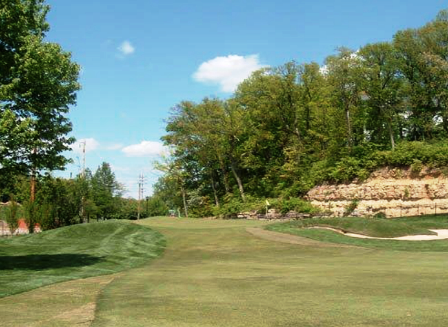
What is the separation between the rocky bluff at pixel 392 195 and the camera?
1660 inches

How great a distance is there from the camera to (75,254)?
2264cm

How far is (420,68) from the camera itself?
5034cm

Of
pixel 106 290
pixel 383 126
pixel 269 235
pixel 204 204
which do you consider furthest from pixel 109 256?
pixel 204 204

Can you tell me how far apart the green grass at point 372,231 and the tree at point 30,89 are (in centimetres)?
1703

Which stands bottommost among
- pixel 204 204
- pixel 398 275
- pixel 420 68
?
pixel 398 275

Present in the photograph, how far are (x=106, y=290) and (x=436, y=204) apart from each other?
36.9m

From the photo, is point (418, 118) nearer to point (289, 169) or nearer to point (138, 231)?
point (289, 169)

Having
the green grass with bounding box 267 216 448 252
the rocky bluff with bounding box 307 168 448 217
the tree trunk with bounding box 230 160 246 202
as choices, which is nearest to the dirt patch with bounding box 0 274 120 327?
the green grass with bounding box 267 216 448 252

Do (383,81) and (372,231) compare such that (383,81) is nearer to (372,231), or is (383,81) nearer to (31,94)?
(372,231)

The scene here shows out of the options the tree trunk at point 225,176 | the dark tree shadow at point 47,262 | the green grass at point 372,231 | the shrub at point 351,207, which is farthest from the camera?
the tree trunk at point 225,176

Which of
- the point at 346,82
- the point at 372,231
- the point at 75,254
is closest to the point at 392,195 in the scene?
the point at 346,82

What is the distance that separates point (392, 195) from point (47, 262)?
34435 millimetres

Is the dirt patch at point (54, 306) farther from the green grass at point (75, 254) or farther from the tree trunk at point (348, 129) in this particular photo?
the tree trunk at point (348, 129)

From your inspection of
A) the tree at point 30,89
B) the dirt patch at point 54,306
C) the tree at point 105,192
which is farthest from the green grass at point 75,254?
the tree at point 105,192
